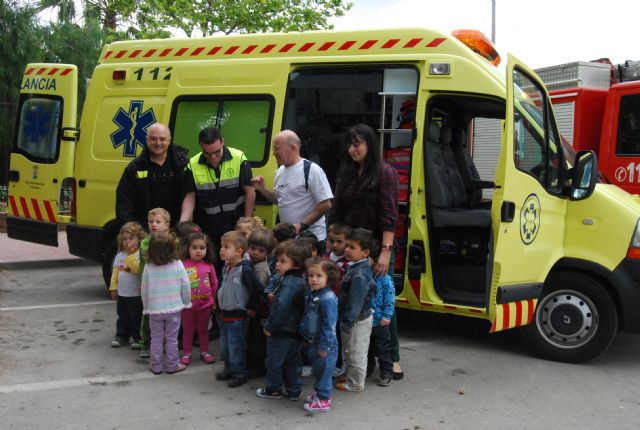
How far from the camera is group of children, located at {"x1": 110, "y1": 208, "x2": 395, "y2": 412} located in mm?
4125

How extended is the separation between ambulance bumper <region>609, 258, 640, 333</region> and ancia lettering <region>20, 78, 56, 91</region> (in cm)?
568

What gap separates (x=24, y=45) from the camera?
15.5 meters

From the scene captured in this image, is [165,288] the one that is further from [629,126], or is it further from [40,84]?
[629,126]

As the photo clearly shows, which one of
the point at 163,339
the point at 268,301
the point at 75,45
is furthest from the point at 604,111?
the point at 75,45

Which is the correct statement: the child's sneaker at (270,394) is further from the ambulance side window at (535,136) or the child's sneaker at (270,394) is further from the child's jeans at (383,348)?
the ambulance side window at (535,136)

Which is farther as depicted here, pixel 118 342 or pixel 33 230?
pixel 33 230

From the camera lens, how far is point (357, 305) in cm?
421

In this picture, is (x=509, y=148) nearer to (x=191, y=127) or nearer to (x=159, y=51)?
(x=191, y=127)

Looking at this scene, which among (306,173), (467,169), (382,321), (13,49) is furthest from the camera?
(13,49)

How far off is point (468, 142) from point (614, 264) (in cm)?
222

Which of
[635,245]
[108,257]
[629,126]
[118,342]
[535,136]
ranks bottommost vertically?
[118,342]

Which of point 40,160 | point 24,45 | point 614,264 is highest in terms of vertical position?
point 24,45

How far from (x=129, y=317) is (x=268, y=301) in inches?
58.3

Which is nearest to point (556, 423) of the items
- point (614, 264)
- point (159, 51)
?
point (614, 264)
